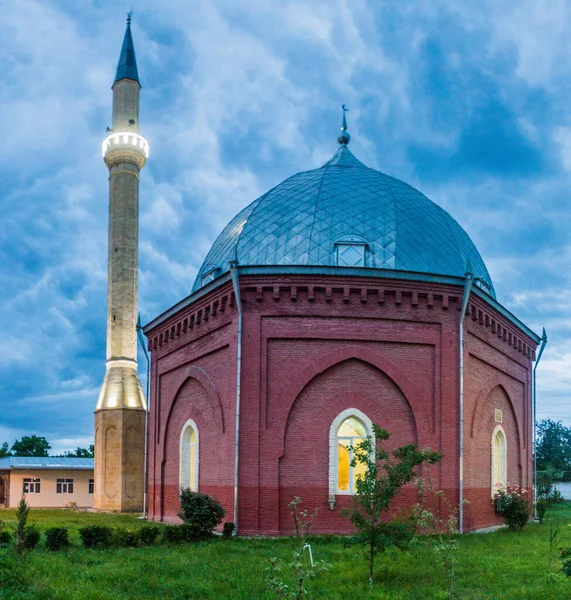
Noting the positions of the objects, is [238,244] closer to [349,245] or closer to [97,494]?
[349,245]

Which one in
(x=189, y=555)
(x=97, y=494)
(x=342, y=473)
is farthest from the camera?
(x=97, y=494)

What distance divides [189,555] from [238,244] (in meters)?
9.51

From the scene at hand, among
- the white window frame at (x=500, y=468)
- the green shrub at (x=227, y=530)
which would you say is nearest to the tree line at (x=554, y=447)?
the white window frame at (x=500, y=468)

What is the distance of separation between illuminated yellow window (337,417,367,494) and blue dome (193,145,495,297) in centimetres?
412

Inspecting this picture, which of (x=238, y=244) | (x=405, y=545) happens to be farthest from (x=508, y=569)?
(x=238, y=244)

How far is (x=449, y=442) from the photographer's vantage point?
60.1 feet

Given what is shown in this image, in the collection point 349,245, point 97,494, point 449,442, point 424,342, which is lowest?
point 97,494

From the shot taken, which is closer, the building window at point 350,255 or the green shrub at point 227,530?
the green shrub at point 227,530

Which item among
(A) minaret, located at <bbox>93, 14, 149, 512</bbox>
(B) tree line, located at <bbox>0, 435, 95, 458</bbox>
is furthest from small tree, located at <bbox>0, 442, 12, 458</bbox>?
(A) minaret, located at <bbox>93, 14, 149, 512</bbox>

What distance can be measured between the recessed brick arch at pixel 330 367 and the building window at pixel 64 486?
77.3 feet

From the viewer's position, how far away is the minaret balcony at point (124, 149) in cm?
3372

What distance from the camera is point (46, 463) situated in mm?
39000

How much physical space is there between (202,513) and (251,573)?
175 inches

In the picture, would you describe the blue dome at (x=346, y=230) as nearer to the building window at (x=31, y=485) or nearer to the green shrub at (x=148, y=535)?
the green shrub at (x=148, y=535)
